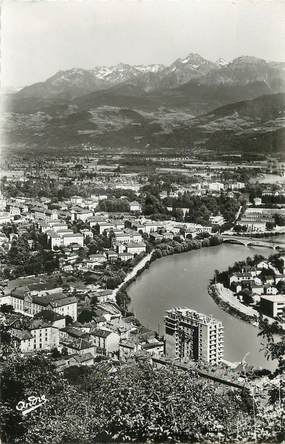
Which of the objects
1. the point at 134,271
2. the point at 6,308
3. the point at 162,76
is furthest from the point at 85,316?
the point at 162,76

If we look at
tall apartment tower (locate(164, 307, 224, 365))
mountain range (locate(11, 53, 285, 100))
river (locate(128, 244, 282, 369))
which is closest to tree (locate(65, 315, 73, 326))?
river (locate(128, 244, 282, 369))

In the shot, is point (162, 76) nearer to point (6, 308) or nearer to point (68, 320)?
point (68, 320)

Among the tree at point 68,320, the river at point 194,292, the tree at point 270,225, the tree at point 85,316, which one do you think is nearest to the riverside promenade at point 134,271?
the river at point 194,292

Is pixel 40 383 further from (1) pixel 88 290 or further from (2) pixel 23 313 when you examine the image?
(1) pixel 88 290

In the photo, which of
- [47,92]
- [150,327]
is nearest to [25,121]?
[47,92]

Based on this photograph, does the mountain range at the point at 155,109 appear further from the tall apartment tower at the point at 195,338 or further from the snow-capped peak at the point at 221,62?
the tall apartment tower at the point at 195,338

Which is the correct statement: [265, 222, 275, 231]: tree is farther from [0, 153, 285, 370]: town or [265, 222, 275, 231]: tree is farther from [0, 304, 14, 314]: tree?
[0, 304, 14, 314]: tree
